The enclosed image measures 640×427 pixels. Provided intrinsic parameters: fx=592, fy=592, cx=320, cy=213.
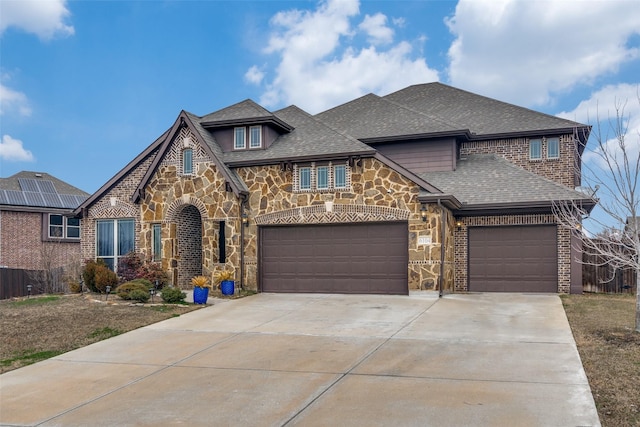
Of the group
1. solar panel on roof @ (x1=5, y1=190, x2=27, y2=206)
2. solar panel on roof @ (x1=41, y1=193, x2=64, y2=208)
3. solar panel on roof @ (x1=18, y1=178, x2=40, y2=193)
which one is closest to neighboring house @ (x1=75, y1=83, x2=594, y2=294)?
solar panel on roof @ (x1=5, y1=190, x2=27, y2=206)

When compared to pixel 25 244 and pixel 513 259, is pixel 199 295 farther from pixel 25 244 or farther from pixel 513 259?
pixel 25 244

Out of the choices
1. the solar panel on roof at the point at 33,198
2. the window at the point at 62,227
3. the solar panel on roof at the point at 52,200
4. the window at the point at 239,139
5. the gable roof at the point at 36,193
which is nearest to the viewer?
the window at the point at 239,139

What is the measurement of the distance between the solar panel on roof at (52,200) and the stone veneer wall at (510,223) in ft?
75.3

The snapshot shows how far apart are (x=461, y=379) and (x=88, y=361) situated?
21.6 feet

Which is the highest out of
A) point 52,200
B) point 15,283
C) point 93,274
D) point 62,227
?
point 52,200

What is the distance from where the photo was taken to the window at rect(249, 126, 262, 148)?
21797 millimetres

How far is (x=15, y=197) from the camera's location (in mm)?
31750

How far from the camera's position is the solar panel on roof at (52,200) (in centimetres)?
3284

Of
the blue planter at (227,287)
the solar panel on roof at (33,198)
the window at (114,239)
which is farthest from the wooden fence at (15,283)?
the blue planter at (227,287)

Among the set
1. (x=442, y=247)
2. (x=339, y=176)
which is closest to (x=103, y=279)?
(x=339, y=176)

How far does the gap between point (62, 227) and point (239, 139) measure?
52.9 feet

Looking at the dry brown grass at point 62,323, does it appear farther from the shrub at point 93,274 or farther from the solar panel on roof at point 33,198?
the solar panel on roof at point 33,198

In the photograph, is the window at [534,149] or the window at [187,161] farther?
the window at [534,149]

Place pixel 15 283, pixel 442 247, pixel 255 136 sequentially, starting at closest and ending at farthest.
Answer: pixel 442 247
pixel 255 136
pixel 15 283
